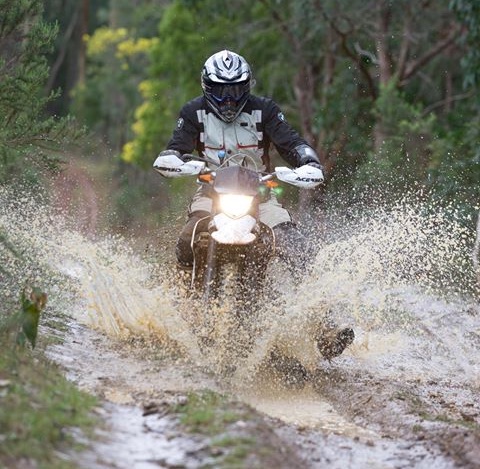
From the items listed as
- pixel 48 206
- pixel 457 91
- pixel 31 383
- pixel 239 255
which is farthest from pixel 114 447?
pixel 457 91

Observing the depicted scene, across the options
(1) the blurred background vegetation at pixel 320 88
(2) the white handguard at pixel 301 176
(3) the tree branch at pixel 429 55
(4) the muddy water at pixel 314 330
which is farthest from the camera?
(3) the tree branch at pixel 429 55

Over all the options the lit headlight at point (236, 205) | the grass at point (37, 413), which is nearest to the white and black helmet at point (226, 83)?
the lit headlight at point (236, 205)

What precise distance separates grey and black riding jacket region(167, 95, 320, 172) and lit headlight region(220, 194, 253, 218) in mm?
1115

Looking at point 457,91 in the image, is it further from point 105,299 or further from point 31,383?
point 31,383

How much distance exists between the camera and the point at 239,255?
7824 millimetres

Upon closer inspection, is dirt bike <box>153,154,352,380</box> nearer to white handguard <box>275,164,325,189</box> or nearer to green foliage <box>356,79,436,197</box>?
white handguard <box>275,164,325,189</box>

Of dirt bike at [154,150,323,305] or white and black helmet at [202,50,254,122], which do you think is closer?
dirt bike at [154,150,323,305]

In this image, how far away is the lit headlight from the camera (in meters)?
7.69

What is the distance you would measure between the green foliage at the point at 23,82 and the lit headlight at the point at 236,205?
2.54 m

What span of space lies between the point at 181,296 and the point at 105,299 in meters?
0.77

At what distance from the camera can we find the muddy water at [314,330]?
7.03 metres

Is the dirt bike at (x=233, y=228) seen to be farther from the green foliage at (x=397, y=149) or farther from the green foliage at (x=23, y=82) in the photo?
the green foliage at (x=397, y=149)

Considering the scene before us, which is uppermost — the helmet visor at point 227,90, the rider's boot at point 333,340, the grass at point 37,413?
the helmet visor at point 227,90

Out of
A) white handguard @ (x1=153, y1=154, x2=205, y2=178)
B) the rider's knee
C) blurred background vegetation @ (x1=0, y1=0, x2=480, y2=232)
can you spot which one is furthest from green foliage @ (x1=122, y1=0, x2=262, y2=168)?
white handguard @ (x1=153, y1=154, x2=205, y2=178)
